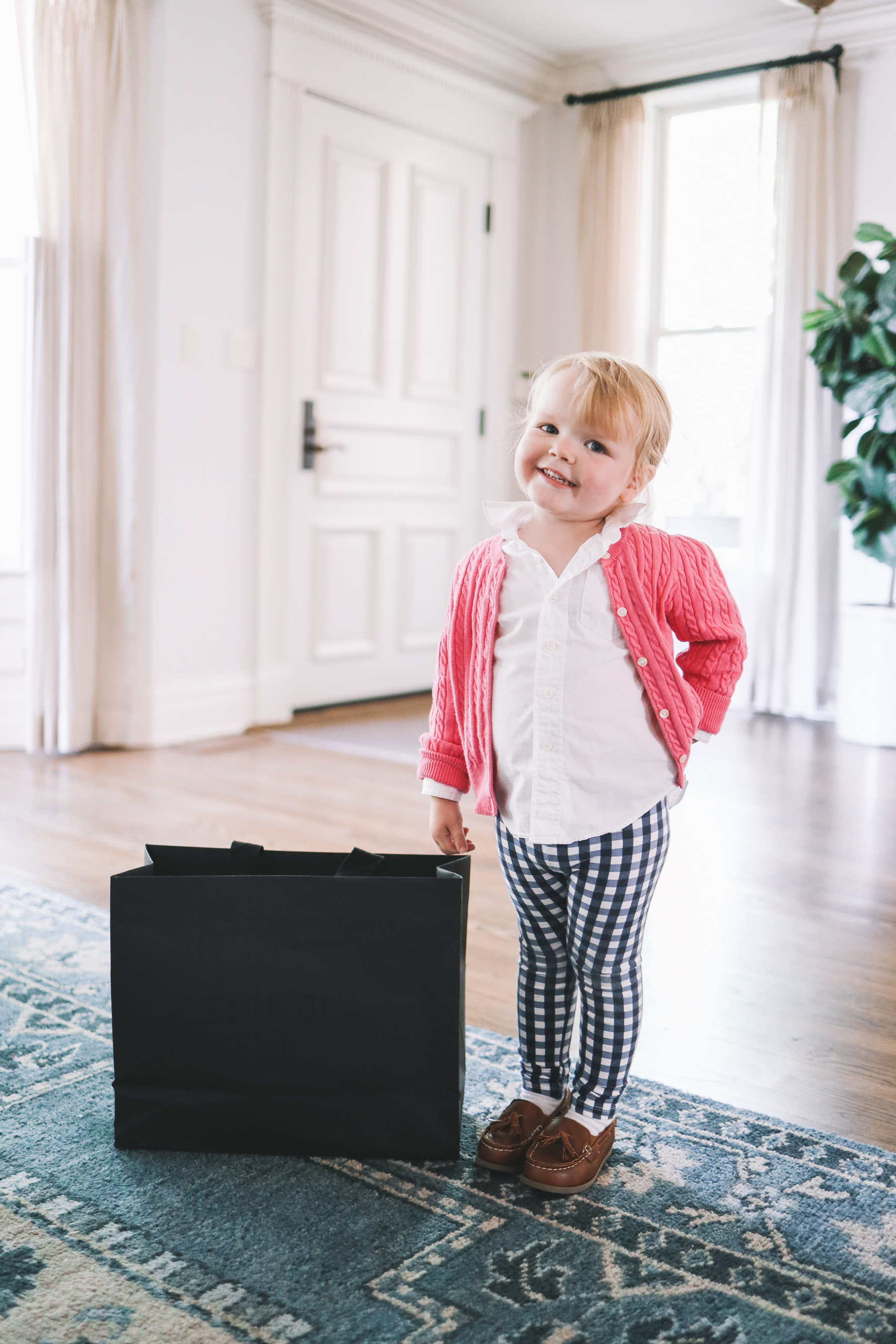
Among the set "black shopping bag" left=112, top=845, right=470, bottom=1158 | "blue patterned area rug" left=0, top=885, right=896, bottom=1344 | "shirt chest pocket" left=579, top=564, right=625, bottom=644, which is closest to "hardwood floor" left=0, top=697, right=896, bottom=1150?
"blue patterned area rug" left=0, top=885, right=896, bottom=1344

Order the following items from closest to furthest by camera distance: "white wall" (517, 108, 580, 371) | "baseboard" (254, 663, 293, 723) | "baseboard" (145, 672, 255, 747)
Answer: "baseboard" (145, 672, 255, 747) < "baseboard" (254, 663, 293, 723) < "white wall" (517, 108, 580, 371)

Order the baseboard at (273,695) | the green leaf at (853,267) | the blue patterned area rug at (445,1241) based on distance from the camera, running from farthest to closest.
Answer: the baseboard at (273,695) → the green leaf at (853,267) → the blue patterned area rug at (445,1241)

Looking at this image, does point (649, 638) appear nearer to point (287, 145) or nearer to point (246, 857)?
point (246, 857)

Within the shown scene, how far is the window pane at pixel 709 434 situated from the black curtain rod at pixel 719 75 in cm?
96

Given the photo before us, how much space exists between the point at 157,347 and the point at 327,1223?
3.17 m

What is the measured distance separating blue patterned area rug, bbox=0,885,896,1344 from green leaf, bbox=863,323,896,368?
10.0 ft

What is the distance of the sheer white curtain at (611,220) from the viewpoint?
519 cm

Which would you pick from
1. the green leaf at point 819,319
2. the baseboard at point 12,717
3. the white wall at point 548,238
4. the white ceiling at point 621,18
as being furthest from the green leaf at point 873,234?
the baseboard at point 12,717

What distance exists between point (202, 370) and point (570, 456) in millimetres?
3018

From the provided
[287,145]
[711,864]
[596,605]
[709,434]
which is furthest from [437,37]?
[596,605]

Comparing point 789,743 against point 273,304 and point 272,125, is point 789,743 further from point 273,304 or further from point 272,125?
point 272,125

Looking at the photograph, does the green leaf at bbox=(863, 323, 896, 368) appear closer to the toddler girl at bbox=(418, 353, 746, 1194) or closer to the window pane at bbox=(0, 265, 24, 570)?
the window pane at bbox=(0, 265, 24, 570)

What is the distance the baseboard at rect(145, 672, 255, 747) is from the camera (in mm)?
4062

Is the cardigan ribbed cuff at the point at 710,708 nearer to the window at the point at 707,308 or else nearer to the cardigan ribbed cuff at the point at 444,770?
the cardigan ribbed cuff at the point at 444,770
